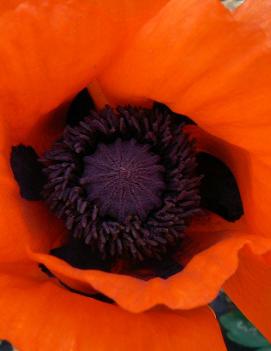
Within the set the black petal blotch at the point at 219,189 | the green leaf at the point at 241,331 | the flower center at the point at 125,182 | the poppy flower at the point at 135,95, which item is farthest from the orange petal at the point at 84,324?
the green leaf at the point at 241,331

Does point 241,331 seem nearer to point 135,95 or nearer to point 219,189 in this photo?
point 219,189

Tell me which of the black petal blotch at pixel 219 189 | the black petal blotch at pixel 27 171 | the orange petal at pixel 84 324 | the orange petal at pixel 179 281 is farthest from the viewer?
the black petal blotch at pixel 219 189

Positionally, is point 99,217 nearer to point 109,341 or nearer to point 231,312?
point 109,341

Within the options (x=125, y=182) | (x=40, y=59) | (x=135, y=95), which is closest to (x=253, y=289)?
(x=125, y=182)

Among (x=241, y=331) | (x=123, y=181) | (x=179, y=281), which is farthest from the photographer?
(x=241, y=331)

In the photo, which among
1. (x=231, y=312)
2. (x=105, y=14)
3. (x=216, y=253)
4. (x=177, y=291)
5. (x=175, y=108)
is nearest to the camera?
(x=177, y=291)

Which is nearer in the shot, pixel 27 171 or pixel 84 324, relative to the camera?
pixel 84 324

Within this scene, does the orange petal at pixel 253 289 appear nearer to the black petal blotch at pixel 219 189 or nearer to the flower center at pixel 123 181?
the black petal blotch at pixel 219 189

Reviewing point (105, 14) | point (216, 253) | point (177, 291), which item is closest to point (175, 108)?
point (105, 14)
